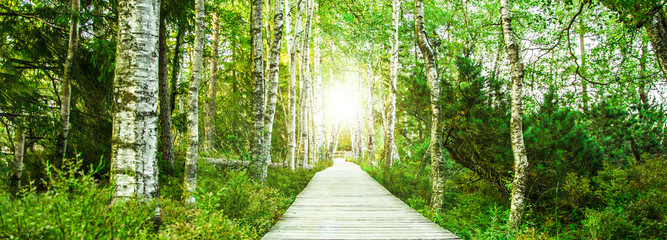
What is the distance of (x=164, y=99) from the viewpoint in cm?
741

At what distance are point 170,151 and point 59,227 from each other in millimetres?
5995

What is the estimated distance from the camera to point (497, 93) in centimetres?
837

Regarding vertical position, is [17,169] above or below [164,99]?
below

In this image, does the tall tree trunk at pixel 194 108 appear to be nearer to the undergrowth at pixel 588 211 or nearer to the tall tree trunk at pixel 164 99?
the tall tree trunk at pixel 164 99

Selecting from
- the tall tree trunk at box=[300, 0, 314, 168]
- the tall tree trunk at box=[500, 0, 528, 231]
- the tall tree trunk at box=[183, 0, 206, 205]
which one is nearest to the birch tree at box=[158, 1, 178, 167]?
the tall tree trunk at box=[183, 0, 206, 205]

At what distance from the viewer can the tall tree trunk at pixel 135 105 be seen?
335 centimetres

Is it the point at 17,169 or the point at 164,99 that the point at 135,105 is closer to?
the point at 164,99

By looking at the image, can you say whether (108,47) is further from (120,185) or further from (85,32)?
(120,185)

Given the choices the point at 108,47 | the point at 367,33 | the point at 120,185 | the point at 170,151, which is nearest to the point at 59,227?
the point at 120,185

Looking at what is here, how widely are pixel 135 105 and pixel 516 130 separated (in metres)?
6.21

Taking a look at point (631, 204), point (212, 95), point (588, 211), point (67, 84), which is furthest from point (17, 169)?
point (631, 204)

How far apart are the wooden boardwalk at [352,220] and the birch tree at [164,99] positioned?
3538mm

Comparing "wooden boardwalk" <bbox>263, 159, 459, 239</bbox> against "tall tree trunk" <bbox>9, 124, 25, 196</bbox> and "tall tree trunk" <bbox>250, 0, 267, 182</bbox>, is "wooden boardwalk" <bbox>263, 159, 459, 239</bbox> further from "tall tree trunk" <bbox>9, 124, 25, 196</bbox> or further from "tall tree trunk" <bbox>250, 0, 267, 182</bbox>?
"tall tree trunk" <bbox>9, 124, 25, 196</bbox>

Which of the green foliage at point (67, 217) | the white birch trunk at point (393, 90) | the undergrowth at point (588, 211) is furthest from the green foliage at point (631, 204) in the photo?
the white birch trunk at point (393, 90)
